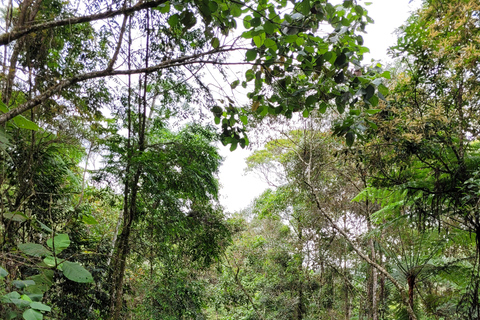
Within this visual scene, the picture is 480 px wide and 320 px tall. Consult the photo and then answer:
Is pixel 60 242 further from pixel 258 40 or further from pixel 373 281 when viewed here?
pixel 373 281

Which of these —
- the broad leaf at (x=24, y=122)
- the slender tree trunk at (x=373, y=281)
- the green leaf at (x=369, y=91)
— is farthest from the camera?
the slender tree trunk at (x=373, y=281)

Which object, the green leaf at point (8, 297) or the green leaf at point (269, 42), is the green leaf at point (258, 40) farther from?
the green leaf at point (8, 297)

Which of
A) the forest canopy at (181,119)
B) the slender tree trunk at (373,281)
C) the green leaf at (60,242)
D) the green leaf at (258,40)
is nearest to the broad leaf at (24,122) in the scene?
the forest canopy at (181,119)

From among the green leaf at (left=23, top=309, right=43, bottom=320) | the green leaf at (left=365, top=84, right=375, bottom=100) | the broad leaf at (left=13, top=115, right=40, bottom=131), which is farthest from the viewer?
the broad leaf at (left=13, top=115, right=40, bottom=131)

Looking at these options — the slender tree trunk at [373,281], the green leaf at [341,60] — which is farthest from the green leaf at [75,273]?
the slender tree trunk at [373,281]

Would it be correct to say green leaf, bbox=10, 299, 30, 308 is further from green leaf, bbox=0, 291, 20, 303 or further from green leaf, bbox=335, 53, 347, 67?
green leaf, bbox=335, 53, 347, 67

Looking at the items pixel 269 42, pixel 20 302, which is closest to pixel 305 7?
pixel 269 42

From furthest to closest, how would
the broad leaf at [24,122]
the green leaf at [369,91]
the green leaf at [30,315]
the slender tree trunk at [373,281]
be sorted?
the slender tree trunk at [373,281], the broad leaf at [24,122], the green leaf at [369,91], the green leaf at [30,315]

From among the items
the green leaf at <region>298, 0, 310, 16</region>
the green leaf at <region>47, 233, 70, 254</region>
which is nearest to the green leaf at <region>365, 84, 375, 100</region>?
the green leaf at <region>298, 0, 310, 16</region>

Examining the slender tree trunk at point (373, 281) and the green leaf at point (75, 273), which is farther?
the slender tree trunk at point (373, 281)

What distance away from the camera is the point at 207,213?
436 cm

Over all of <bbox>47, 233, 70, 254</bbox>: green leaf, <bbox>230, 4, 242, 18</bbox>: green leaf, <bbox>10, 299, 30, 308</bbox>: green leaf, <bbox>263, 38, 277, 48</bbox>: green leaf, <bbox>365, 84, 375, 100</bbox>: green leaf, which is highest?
<bbox>230, 4, 242, 18</bbox>: green leaf

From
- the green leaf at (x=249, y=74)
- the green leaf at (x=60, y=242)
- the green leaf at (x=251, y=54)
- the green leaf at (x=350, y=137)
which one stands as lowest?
the green leaf at (x=60, y=242)

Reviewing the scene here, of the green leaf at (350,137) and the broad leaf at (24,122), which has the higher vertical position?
the green leaf at (350,137)
